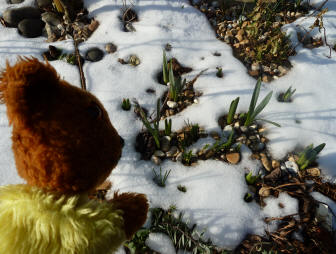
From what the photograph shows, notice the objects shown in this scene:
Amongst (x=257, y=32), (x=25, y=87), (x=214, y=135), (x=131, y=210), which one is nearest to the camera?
(x=25, y=87)

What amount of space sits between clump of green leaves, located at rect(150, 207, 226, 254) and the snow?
2.0 inches

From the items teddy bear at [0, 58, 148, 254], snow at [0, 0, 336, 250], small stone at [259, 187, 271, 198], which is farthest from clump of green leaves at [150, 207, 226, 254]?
teddy bear at [0, 58, 148, 254]

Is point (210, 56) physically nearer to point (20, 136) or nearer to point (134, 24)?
point (134, 24)

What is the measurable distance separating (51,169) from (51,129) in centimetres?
13

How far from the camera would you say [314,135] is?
174 centimetres

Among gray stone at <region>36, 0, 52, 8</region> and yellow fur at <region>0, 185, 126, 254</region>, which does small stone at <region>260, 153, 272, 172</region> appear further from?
gray stone at <region>36, 0, 52, 8</region>

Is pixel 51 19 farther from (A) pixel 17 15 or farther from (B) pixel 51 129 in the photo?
(B) pixel 51 129

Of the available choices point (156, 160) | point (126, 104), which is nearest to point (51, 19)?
point (126, 104)

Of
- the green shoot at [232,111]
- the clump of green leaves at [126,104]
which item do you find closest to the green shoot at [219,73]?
the green shoot at [232,111]

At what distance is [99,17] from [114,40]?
370 mm

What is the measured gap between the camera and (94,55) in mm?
2035

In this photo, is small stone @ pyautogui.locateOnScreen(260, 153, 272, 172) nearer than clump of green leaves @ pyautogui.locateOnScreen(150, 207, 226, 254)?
No

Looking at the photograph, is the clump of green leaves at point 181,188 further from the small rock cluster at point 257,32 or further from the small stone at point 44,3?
the small stone at point 44,3

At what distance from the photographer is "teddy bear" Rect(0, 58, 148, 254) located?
685mm
